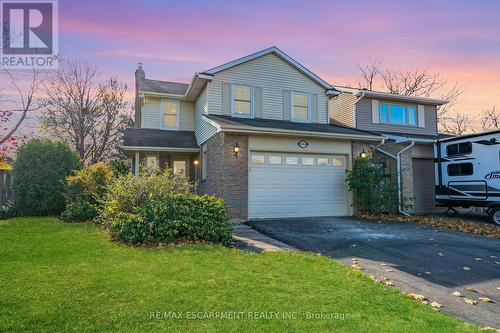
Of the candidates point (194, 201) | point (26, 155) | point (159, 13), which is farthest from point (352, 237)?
point (26, 155)

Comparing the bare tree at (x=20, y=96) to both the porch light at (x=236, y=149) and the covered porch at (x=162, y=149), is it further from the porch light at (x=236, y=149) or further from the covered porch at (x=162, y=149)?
the porch light at (x=236, y=149)

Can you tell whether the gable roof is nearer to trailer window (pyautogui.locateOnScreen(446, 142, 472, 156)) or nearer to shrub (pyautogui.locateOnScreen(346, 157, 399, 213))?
shrub (pyautogui.locateOnScreen(346, 157, 399, 213))

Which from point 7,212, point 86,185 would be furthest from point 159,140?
point 7,212

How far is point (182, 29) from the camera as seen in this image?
11.8m

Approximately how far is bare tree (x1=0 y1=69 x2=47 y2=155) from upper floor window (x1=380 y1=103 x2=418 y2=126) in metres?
18.2

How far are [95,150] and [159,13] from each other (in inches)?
756

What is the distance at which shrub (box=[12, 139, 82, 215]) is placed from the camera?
11.7 m

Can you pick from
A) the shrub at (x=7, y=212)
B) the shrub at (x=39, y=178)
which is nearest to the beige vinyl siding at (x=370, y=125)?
the shrub at (x=39, y=178)

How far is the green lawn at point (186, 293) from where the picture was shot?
3.22 m

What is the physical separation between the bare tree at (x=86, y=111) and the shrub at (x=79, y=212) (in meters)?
16.2

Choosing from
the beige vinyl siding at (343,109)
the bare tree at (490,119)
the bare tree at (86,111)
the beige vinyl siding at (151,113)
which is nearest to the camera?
the beige vinyl siding at (151,113)

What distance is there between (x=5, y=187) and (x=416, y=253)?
608 inches

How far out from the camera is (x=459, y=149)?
12328 mm

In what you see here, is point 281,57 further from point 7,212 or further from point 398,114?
point 7,212
